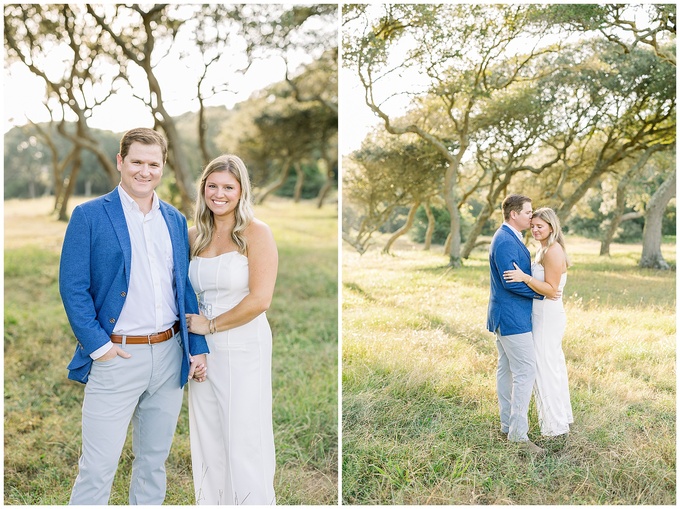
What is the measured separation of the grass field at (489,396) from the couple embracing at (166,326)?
725 mm

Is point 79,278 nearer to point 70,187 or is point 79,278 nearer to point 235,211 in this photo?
point 235,211

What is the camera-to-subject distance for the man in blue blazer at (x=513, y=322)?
2.81 m

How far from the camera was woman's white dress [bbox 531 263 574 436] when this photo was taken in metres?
2.86

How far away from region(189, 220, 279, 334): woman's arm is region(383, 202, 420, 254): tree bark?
3.47 feet

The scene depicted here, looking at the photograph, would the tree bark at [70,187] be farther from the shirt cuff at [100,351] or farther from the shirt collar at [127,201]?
the shirt cuff at [100,351]

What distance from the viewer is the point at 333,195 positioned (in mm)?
16562

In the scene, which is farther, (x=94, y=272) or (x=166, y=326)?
(x=166, y=326)

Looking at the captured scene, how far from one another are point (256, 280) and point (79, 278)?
0.65 m

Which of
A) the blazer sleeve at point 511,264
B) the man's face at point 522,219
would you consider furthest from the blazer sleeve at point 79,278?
the man's face at point 522,219

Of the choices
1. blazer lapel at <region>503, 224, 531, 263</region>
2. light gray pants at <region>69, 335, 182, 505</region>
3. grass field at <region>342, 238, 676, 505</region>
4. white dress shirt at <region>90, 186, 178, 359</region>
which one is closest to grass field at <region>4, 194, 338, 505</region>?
grass field at <region>342, 238, 676, 505</region>

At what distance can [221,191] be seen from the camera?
94.3 inches

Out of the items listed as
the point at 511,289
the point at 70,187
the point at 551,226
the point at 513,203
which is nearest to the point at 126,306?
the point at 511,289

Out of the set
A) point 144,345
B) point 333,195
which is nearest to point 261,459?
point 144,345

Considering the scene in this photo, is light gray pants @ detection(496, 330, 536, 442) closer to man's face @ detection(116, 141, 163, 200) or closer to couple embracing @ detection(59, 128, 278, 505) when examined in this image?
couple embracing @ detection(59, 128, 278, 505)
